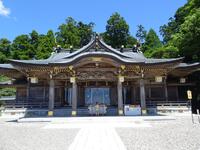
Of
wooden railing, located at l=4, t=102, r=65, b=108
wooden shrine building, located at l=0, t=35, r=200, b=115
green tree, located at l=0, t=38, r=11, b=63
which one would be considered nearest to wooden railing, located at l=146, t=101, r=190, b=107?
wooden shrine building, located at l=0, t=35, r=200, b=115

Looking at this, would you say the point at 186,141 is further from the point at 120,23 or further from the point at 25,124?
the point at 120,23

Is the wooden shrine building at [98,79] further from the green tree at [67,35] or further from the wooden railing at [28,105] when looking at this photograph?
the green tree at [67,35]

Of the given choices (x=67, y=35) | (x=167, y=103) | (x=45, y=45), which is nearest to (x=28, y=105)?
(x=167, y=103)

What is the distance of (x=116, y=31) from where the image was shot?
2290 inches

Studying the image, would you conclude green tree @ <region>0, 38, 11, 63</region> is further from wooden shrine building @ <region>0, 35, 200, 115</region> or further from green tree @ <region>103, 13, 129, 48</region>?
wooden shrine building @ <region>0, 35, 200, 115</region>

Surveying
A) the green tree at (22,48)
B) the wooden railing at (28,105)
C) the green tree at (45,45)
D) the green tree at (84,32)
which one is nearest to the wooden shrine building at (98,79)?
the wooden railing at (28,105)

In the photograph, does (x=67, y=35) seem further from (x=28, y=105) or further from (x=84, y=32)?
(x=28, y=105)

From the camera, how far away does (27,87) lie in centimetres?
2120

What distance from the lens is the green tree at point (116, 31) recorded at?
189 feet

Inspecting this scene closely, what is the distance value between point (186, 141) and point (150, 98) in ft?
44.5

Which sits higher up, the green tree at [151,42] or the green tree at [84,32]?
the green tree at [84,32]

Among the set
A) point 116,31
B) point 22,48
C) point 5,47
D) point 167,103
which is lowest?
point 167,103

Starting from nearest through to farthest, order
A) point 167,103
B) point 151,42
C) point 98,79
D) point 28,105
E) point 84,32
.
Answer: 1. point 98,79
2. point 28,105
3. point 167,103
4. point 151,42
5. point 84,32

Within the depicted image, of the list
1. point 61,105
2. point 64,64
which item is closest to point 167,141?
point 64,64
